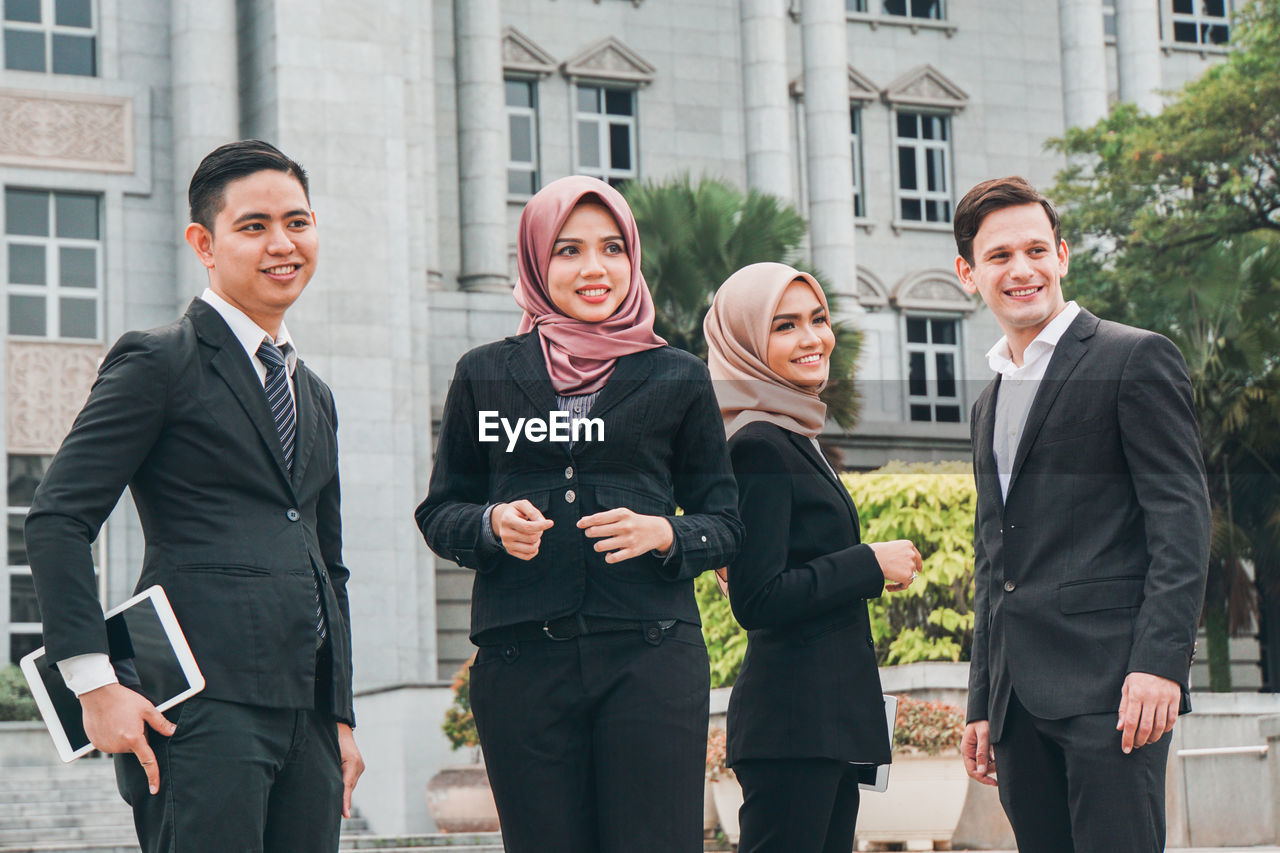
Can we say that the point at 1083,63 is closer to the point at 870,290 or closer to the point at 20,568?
the point at 870,290

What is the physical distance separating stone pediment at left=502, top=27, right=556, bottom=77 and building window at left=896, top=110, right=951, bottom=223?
7.58 metres

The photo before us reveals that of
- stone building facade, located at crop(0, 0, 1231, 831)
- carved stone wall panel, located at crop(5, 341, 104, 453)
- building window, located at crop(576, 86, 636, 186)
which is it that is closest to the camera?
stone building facade, located at crop(0, 0, 1231, 831)

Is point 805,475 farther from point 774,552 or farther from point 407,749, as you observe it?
point 407,749

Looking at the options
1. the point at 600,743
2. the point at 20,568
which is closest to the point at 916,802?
the point at 600,743

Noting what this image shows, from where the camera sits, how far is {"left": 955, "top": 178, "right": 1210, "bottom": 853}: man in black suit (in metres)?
4.35

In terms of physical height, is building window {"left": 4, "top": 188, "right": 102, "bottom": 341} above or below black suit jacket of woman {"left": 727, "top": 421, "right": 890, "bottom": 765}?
above

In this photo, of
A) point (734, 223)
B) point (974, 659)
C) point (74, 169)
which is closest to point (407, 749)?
point (734, 223)

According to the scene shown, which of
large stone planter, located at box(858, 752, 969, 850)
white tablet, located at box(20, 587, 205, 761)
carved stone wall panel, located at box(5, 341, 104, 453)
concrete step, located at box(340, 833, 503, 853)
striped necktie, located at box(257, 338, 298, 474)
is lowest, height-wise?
concrete step, located at box(340, 833, 503, 853)

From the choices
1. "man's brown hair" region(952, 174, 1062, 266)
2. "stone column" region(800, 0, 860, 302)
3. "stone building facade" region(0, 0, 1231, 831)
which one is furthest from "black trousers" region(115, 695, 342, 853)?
"stone column" region(800, 0, 860, 302)

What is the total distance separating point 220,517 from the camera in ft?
13.1

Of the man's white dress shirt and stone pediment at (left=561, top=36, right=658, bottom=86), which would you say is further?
stone pediment at (left=561, top=36, right=658, bottom=86)

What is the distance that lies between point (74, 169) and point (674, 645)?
21478mm

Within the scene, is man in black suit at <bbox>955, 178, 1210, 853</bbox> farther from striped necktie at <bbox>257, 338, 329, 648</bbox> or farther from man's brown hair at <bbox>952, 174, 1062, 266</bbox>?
striped necktie at <bbox>257, 338, 329, 648</bbox>

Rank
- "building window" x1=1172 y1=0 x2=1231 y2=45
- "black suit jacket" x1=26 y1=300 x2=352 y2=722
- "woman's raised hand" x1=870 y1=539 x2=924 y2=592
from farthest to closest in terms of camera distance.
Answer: "building window" x1=1172 y1=0 x2=1231 y2=45, "woman's raised hand" x1=870 y1=539 x2=924 y2=592, "black suit jacket" x1=26 y1=300 x2=352 y2=722
